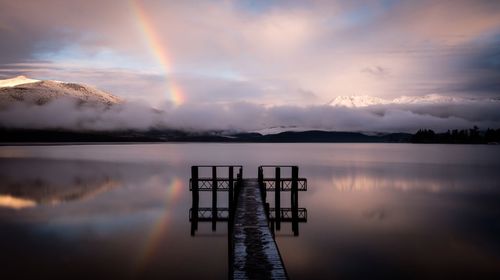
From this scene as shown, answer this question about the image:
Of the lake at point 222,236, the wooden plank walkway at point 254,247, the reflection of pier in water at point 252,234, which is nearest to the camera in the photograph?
the wooden plank walkway at point 254,247

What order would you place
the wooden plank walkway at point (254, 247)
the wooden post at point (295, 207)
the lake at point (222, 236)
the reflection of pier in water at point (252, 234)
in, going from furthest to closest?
1. the wooden post at point (295, 207)
2. the lake at point (222, 236)
3. the reflection of pier in water at point (252, 234)
4. the wooden plank walkway at point (254, 247)

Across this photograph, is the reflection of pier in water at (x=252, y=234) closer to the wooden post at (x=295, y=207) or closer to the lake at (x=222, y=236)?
the wooden post at (x=295, y=207)

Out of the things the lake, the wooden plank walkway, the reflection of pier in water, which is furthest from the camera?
the lake

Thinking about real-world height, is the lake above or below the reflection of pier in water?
below

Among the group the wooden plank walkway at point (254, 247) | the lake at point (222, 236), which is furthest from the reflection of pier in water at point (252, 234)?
the lake at point (222, 236)

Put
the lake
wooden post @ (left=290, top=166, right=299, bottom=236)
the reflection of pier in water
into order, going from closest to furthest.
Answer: the reflection of pier in water → the lake → wooden post @ (left=290, top=166, right=299, bottom=236)

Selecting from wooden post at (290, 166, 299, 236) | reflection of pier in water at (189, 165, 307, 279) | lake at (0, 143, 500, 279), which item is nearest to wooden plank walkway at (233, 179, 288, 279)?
reflection of pier in water at (189, 165, 307, 279)

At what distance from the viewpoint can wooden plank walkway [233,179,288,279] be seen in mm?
12789

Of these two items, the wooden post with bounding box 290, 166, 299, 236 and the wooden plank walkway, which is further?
the wooden post with bounding box 290, 166, 299, 236

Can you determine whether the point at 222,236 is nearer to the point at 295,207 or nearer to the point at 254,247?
the point at 295,207

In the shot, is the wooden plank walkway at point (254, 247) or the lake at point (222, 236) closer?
the wooden plank walkway at point (254, 247)

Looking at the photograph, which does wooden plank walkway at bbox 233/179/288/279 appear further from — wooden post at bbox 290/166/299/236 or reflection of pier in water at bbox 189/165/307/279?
wooden post at bbox 290/166/299/236

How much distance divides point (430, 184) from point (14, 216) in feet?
167

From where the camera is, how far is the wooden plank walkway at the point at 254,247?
12.8 meters
